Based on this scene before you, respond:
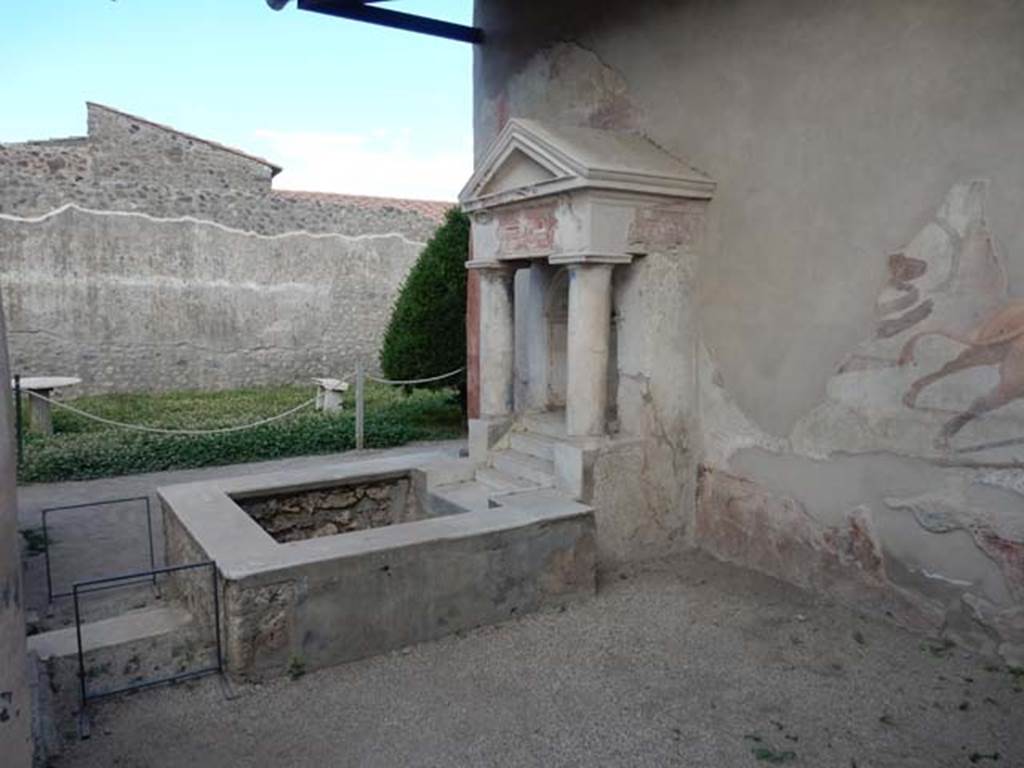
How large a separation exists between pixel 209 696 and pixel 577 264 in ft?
9.38

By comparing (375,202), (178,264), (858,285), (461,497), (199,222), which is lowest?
(461,497)

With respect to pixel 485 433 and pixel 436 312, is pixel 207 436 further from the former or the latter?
pixel 485 433

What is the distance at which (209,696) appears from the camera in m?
3.31

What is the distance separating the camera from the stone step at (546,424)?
544 cm

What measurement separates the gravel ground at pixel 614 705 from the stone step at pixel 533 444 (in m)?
1.41

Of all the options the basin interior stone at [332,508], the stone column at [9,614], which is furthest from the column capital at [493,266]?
the stone column at [9,614]

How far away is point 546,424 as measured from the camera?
220 inches

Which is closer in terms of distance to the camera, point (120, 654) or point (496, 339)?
point (120, 654)

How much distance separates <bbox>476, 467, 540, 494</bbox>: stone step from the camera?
5.11 m

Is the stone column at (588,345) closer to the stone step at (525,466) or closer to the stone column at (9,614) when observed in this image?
the stone step at (525,466)

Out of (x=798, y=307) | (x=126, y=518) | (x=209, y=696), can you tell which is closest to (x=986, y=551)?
(x=798, y=307)

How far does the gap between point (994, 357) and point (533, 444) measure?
9.34ft

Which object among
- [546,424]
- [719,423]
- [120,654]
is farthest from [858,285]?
[120,654]

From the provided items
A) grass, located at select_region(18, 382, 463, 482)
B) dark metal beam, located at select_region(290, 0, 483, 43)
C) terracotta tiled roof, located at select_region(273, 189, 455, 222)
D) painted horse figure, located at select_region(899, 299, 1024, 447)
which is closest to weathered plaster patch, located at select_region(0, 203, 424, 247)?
terracotta tiled roof, located at select_region(273, 189, 455, 222)
